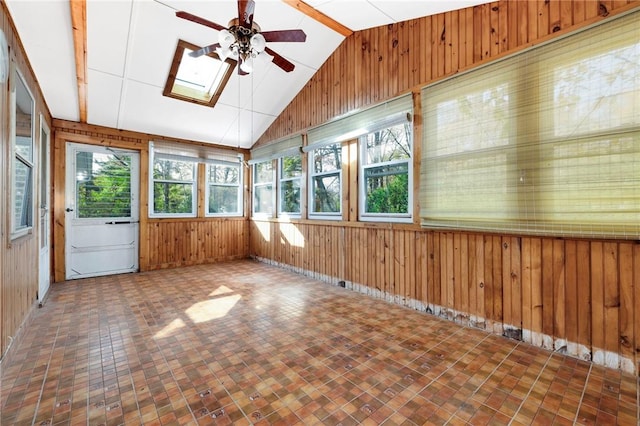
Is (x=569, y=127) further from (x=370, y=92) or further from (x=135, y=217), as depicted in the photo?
(x=135, y=217)

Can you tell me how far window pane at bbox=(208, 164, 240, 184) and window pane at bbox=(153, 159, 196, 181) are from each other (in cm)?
38

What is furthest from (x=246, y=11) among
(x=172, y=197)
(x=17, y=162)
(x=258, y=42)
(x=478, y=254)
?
(x=172, y=197)

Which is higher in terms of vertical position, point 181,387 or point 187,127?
point 187,127

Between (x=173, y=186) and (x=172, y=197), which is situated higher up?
(x=173, y=186)

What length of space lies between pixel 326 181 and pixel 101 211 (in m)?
3.94

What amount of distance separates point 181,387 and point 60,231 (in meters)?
4.31

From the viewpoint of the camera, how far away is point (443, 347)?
2.40 m

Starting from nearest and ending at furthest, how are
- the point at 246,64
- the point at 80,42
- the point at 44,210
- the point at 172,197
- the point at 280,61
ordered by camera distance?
the point at 246,64, the point at 280,61, the point at 80,42, the point at 44,210, the point at 172,197

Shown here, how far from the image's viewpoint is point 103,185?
197 inches

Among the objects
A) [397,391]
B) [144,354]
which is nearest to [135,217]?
[144,354]

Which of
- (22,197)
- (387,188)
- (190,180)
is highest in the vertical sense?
(190,180)

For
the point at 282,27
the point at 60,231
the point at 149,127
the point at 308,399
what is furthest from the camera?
the point at 149,127

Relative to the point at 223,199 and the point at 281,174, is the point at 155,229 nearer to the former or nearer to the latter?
the point at 223,199

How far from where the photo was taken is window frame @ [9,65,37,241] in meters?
2.32
